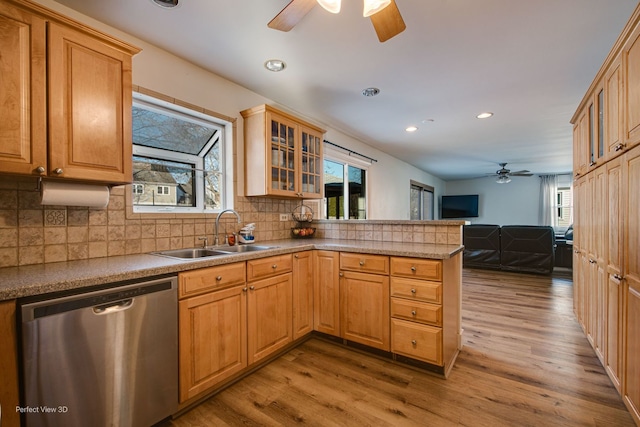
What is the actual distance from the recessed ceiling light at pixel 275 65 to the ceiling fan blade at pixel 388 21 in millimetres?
1067

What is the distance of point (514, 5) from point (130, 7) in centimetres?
232

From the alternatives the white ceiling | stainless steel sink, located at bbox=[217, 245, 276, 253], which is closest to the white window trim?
the white ceiling

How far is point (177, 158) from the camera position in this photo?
2451 millimetres

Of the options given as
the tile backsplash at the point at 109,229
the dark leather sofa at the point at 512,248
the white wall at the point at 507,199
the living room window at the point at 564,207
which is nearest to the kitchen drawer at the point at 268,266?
the tile backsplash at the point at 109,229

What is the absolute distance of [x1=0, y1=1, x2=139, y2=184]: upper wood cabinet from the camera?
129 cm

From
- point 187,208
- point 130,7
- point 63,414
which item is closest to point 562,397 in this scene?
point 63,414

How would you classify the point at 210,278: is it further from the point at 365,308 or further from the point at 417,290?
the point at 417,290

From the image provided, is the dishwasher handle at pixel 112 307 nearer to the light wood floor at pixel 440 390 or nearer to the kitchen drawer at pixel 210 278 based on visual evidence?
the kitchen drawer at pixel 210 278

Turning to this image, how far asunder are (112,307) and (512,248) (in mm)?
6090

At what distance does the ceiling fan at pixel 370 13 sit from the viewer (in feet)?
4.33

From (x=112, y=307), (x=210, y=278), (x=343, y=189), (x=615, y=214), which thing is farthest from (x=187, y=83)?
(x=615, y=214)

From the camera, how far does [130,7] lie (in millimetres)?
1731

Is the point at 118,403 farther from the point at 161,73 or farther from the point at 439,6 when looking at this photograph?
the point at 439,6

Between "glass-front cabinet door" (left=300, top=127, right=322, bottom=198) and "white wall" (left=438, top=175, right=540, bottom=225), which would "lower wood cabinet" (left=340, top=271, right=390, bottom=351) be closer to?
"glass-front cabinet door" (left=300, top=127, right=322, bottom=198)
